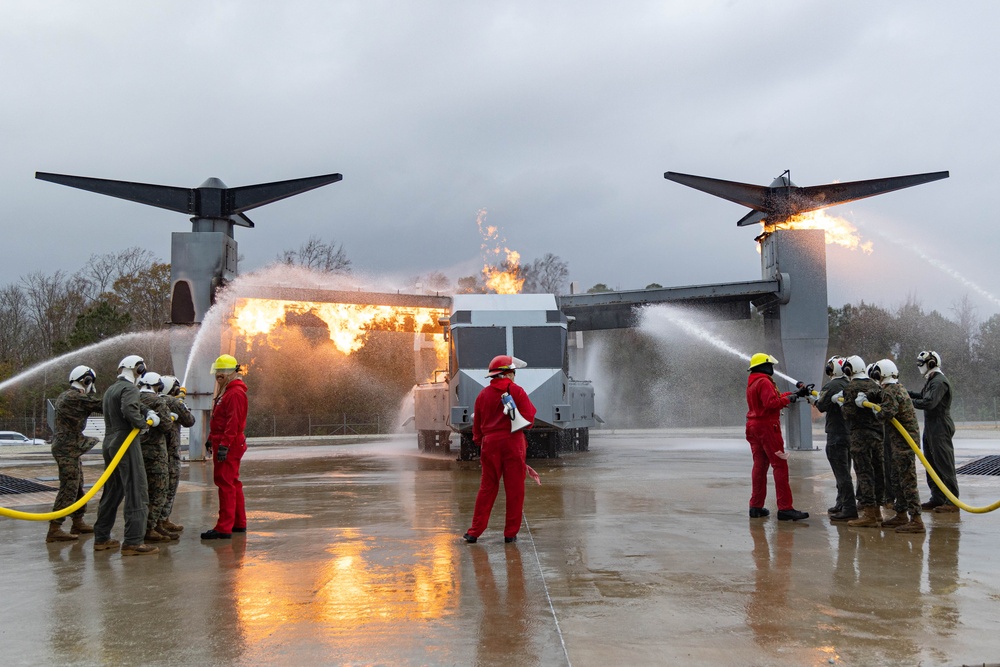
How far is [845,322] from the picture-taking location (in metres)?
50.4

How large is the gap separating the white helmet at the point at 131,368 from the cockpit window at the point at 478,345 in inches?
341

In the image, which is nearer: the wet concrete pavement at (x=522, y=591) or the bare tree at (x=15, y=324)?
the wet concrete pavement at (x=522, y=591)

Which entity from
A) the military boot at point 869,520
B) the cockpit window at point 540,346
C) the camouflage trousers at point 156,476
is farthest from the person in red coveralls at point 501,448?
the cockpit window at point 540,346

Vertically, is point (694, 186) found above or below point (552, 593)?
above

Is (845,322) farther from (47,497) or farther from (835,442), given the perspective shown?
(47,497)

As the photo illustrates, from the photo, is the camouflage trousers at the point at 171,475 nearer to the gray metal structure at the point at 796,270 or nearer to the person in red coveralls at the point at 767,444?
the person in red coveralls at the point at 767,444

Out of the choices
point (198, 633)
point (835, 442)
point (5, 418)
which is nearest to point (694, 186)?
point (835, 442)

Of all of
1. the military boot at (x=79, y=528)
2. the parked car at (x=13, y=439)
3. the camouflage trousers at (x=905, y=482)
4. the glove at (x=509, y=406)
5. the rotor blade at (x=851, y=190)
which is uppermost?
the rotor blade at (x=851, y=190)

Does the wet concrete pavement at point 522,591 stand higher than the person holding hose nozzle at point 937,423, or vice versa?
the person holding hose nozzle at point 937,423

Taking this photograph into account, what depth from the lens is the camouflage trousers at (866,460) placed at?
8.02 m

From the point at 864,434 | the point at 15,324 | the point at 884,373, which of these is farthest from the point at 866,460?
the point at 15,324

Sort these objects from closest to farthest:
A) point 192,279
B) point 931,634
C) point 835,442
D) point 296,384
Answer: point 931,634, point 835,442, point 192,279, point 296,384

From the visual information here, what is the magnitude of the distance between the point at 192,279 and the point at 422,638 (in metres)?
16.8

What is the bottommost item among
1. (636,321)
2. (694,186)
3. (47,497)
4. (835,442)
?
(47,497)
